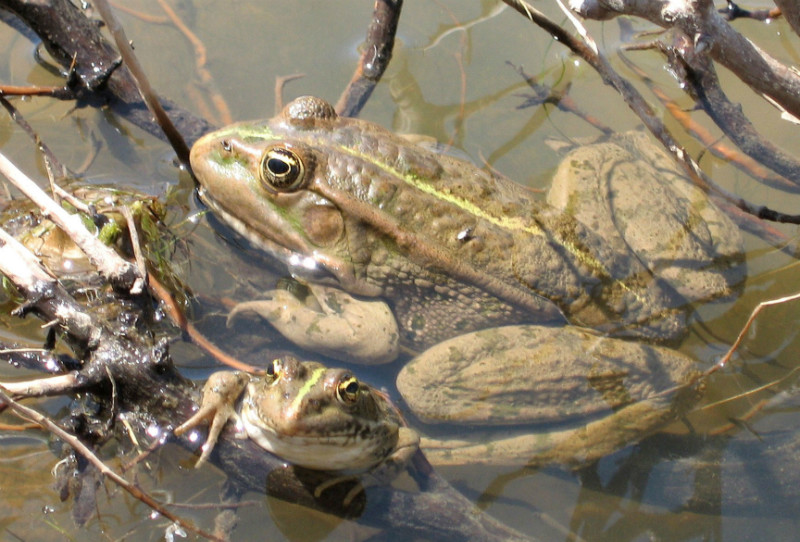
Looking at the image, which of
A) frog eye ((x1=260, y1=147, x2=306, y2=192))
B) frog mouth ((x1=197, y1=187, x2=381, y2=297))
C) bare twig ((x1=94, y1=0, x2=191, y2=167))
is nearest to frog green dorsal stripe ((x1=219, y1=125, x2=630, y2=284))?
frog eye ((x1=260, y1=147, x2=306, y2=192))

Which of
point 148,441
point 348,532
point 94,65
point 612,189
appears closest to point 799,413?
point 612,189

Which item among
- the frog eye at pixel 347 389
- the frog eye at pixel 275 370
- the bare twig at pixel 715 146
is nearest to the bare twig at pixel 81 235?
the frog eye at pixel 275 370

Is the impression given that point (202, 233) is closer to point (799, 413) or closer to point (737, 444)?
point (737, 444)

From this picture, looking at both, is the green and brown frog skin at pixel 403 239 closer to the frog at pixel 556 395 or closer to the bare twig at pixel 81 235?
the frog at pixel 556 395

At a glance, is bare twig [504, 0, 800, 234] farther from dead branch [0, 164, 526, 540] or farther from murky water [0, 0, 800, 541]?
dead branch [0, 164, 526, 540]

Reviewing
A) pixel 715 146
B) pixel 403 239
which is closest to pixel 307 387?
pixel 403 239

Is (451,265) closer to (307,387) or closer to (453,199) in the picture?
(453,199)
